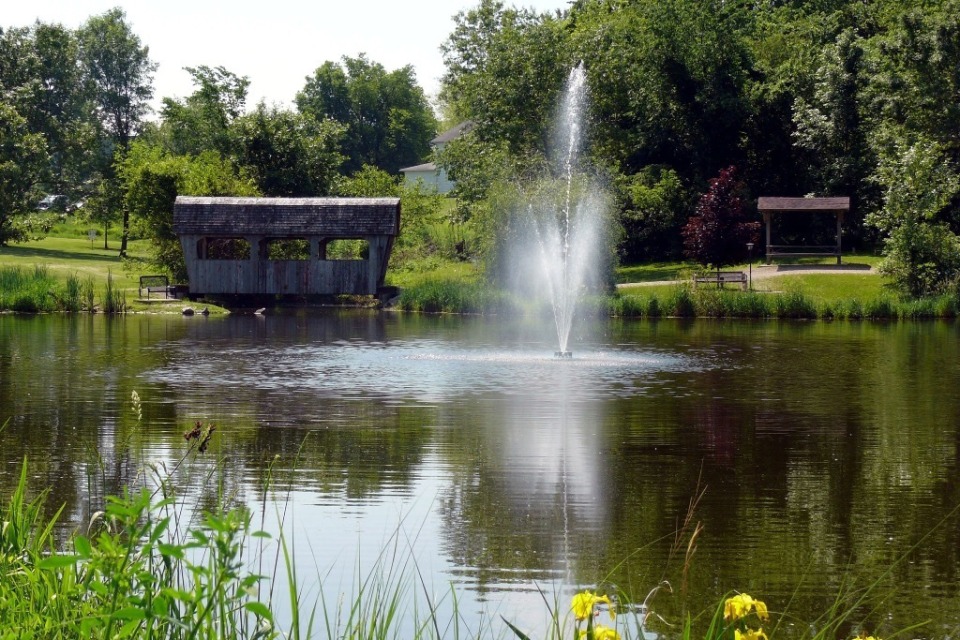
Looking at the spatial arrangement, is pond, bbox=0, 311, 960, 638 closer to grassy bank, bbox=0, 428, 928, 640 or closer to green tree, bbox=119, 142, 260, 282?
grassy bank, bbox=0, 428, 928, 640

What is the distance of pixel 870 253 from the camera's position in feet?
176

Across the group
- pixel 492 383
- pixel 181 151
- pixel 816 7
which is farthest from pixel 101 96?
pixel 492 383

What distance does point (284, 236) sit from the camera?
→ 4525 cm

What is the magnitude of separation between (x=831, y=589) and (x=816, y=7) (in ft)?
214

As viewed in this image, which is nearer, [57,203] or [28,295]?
[28,295]

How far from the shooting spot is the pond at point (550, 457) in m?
8.88

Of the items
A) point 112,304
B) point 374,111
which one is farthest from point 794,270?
point 374,111

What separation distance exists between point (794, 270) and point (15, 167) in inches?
1400

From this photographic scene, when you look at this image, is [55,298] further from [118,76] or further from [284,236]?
[118,76]

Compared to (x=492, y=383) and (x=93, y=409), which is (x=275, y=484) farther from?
(x=492, y=383)

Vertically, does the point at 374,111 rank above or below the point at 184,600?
above

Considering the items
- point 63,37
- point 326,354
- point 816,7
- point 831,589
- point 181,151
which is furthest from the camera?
point 181,151

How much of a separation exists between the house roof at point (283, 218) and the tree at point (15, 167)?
18.0m

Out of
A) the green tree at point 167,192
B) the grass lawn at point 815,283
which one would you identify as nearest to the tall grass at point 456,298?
the grass lawn at point 815,283
